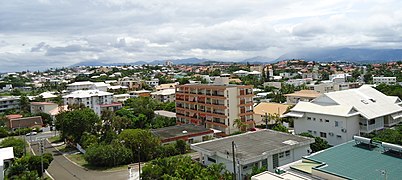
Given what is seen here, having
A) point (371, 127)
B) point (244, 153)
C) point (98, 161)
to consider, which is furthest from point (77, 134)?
point (371, 127)

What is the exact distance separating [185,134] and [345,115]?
16.1 m

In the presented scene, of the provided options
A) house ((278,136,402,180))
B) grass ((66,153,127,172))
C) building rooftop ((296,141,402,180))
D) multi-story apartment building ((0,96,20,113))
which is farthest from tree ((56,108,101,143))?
multi-story apartment building ((0,96,20,113))

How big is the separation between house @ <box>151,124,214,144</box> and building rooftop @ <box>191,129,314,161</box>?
22.1 feet

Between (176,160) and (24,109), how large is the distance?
5346 centimetres

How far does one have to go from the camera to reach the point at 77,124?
36.6 m

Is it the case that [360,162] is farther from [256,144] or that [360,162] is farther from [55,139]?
[55,139]

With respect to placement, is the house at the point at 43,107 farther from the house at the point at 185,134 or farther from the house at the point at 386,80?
the house at the point at 386,80

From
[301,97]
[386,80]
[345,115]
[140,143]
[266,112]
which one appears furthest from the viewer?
[386,80]

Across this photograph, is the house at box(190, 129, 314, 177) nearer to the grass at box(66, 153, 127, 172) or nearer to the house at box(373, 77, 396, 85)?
the grass at box(66, 153, 127, 172)

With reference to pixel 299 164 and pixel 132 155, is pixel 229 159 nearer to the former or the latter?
pixel 299 164

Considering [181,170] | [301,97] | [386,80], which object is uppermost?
[386,80]

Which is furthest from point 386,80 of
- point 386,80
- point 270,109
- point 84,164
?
point 84,164

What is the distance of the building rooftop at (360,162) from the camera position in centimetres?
1797

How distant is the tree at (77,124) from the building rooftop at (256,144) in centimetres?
1532
